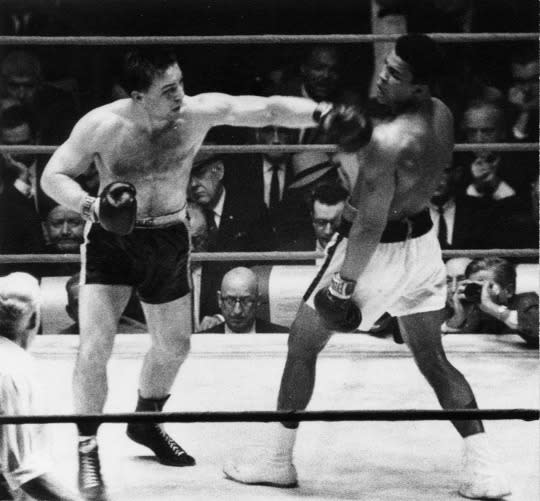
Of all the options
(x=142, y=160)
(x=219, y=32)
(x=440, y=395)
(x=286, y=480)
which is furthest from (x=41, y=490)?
(x=219, y=32)

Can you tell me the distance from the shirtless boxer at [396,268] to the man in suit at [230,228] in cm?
13

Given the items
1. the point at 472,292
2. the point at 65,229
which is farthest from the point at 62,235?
the point at 472,292

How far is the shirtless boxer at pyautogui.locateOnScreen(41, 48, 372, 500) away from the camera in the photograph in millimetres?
2006

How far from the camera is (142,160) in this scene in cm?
201

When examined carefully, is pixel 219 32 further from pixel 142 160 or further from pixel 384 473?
pixel 384 473

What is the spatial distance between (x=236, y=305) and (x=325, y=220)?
8.7 inches

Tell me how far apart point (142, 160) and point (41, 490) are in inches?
22.8

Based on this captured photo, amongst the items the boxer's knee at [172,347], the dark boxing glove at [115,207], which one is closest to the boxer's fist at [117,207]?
the dark boxing glove at [115,207]

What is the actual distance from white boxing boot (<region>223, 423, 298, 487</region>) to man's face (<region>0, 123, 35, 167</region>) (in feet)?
2.10

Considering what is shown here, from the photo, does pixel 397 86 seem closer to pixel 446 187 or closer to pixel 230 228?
pixel 446 187

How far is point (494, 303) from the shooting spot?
2109mm

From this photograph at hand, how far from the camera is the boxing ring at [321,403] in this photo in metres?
2.01

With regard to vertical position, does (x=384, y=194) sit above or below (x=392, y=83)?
below

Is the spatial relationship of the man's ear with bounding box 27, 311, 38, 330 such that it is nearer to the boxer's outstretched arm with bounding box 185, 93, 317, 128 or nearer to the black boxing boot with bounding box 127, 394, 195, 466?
the black boxing boot with bounding box 127, 394, 195, 466
